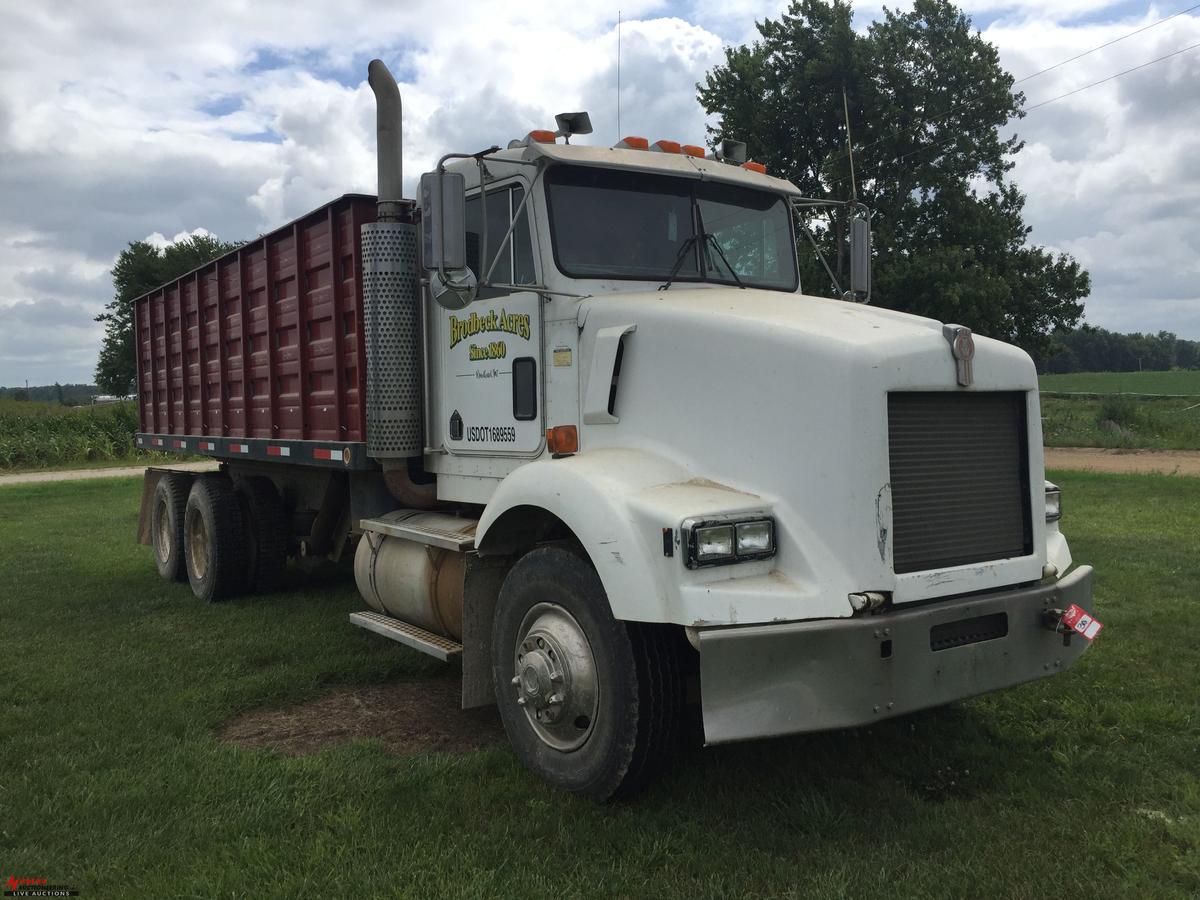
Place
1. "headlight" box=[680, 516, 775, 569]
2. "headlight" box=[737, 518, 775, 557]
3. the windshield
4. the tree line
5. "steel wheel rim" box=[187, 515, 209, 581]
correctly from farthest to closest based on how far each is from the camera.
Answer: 1. the tree line
2. "steel wheel rim" box=[187, 515, 209, 581]
3. the windshield
4. "headlight" box=[737, 518, 775, 557]
5. "headlight" box=[680, 516, 775, 569]

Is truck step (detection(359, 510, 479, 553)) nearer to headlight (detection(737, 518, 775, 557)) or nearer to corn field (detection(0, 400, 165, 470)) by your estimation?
headlight (detection(737, 518, 775, 557))

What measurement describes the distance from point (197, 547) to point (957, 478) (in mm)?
7222

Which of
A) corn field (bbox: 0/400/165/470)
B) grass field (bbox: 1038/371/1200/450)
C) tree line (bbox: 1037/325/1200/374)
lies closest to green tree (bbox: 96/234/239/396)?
corn field (bbox: 0/400/165/470)

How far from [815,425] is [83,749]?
380cm

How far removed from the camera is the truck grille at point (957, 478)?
3812 millimetres

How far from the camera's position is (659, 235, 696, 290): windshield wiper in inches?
197

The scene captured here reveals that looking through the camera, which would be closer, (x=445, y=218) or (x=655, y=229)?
(x=445, y=218)

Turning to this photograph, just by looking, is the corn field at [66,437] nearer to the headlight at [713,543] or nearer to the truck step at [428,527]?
the truck step at [428,527]

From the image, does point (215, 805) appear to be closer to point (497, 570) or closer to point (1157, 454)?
point (497, 570)

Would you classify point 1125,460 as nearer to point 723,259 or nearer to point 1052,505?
point 1052,505

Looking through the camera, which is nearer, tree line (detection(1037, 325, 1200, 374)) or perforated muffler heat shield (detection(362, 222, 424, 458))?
perforated muffler heat shield (detection(362, 222, 424, 458))

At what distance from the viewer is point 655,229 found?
16.8ft

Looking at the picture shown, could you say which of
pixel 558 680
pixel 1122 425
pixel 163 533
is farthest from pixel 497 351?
pixel 1122 425

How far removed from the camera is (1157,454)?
23500mm
